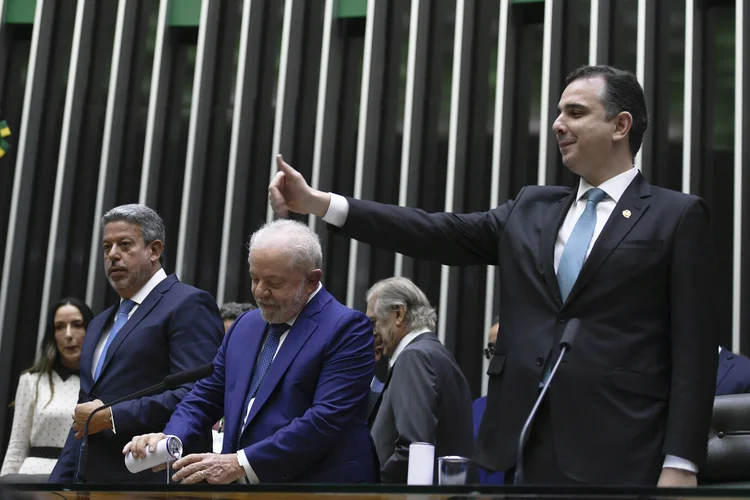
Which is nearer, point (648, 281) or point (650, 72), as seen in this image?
point (648, 281)

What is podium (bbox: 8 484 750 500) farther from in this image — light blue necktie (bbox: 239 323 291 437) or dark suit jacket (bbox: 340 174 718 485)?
light blue necktie (bbox: 239 323 291 437)

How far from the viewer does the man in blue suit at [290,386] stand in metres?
2.52

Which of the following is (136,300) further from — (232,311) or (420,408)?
(232,311)

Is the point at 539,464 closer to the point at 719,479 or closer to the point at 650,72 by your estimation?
the point at 719,479

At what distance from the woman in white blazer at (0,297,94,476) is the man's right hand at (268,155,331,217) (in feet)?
8.49

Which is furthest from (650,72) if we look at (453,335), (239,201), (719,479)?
(719,479)

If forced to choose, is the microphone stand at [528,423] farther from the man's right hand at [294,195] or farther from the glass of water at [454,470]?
the man's right hand at [294,195]

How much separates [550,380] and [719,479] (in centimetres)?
104

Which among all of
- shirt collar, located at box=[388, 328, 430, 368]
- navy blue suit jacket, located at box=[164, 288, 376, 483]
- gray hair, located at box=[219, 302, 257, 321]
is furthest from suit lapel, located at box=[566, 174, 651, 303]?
gray hair, located at box=[219, 302, 257, 321]

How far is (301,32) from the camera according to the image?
6.03 metres

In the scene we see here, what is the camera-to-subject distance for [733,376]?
3.61 meters

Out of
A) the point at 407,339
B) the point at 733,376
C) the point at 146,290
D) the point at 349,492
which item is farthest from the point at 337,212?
the point at 733,376

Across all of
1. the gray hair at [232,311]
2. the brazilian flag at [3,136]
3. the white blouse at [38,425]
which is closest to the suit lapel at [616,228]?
the gray hair at [232,311]

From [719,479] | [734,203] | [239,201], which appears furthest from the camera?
[239,201]
